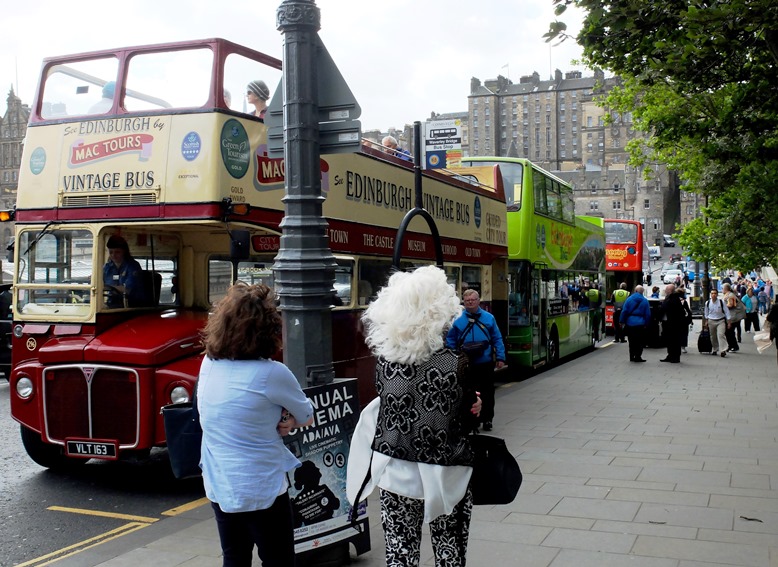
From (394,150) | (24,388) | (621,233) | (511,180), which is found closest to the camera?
(24,388)

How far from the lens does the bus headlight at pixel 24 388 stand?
7.93 metres

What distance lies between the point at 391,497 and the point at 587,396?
10.5 meters

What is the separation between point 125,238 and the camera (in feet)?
27.1

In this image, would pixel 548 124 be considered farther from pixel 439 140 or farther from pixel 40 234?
pixel 40 234

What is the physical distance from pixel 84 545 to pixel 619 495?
4129 mm

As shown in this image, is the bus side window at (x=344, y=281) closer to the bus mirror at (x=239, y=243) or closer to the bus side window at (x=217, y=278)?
the bus side window at (x=217, y=278)

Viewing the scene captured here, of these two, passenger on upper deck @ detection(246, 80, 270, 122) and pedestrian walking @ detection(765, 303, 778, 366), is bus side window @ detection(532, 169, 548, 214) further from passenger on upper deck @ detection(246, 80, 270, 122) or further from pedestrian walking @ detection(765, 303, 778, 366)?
passenger on upper deck @ detection(246, 80, 270, 122)

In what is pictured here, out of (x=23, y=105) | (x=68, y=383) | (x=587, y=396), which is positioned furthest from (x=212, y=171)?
(x=23, y=105)

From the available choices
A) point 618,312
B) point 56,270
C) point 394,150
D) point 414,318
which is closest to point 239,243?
point 56,270

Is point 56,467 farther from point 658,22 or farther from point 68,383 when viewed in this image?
point 658,22

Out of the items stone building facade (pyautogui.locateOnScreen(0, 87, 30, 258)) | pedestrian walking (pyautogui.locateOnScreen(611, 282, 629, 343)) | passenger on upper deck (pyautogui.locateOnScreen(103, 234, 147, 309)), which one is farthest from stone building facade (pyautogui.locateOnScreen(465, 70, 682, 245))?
passenger on upper deck (pyautogui.locateOnScreen(103, 234, 147, 309))

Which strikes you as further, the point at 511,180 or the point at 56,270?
the point at 511,180

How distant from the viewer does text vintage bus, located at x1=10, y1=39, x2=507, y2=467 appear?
748cm

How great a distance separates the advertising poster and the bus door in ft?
39.4
